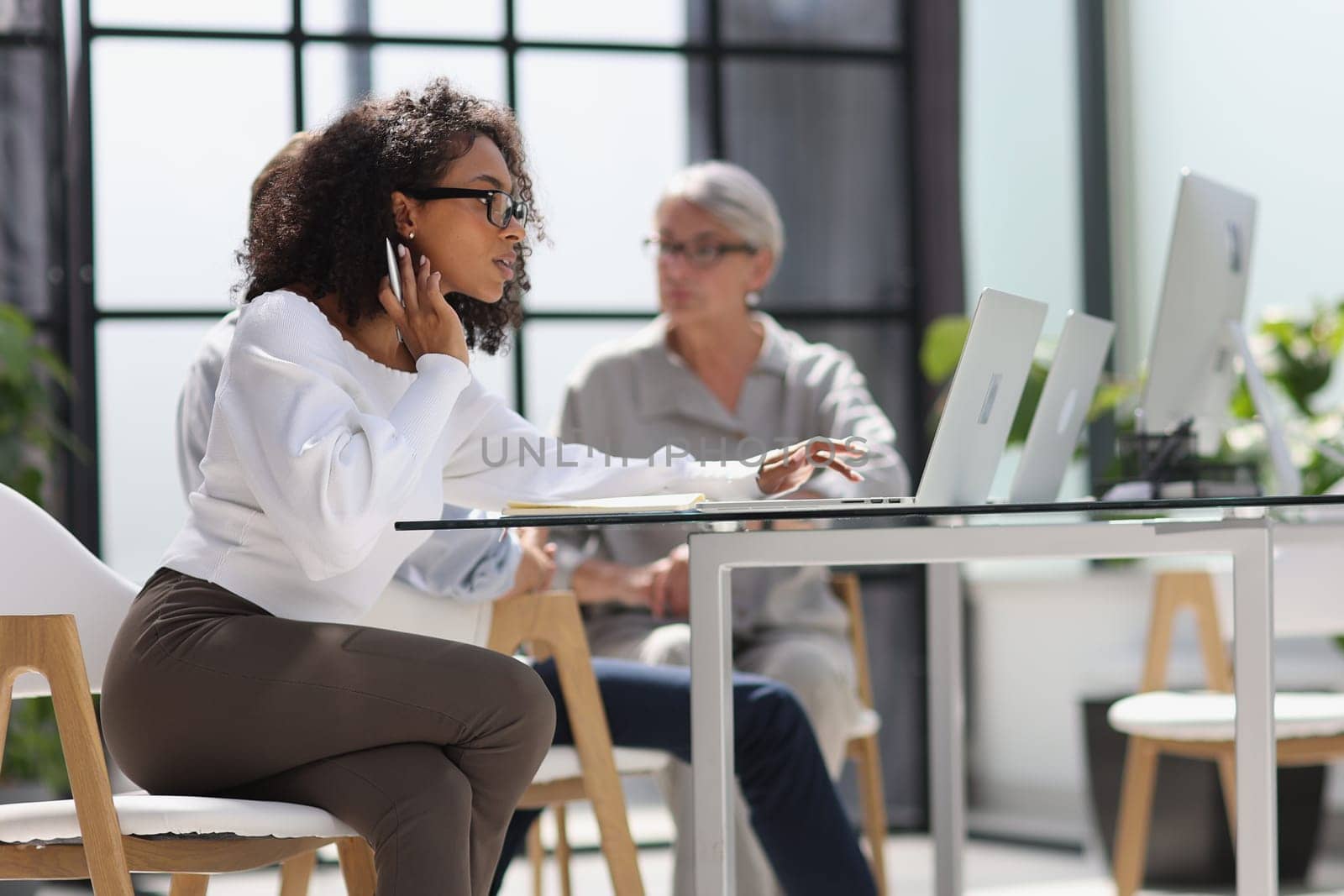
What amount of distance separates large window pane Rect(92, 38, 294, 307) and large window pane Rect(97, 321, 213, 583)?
0.29ft

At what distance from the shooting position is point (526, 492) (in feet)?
6.47

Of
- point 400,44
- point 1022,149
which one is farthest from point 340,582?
point 1022,149

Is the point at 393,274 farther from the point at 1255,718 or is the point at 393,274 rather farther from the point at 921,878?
the point at 921,878

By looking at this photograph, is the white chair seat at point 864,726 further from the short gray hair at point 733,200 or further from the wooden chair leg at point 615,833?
the short gray hair at point 733,200

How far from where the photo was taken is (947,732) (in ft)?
7.75

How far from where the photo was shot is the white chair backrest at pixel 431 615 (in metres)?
2.06

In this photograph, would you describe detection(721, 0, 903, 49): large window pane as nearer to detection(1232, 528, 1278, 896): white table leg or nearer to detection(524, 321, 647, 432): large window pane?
detection(524, 321, 647, 432): large window pane

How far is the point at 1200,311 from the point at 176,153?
2638 mm

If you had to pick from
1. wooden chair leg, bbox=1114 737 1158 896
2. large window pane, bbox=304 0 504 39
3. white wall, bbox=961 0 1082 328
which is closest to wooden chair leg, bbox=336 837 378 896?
wooden chair leg, bbox=1114 737 1158 896

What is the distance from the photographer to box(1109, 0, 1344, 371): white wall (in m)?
3.85

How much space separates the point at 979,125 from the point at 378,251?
3.13 m

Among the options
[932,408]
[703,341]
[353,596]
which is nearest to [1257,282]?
[932,408]

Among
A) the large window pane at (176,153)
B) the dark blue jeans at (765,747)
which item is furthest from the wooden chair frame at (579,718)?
the large window pane at (176,153)

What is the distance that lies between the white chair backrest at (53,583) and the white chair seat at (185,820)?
0.89ft
